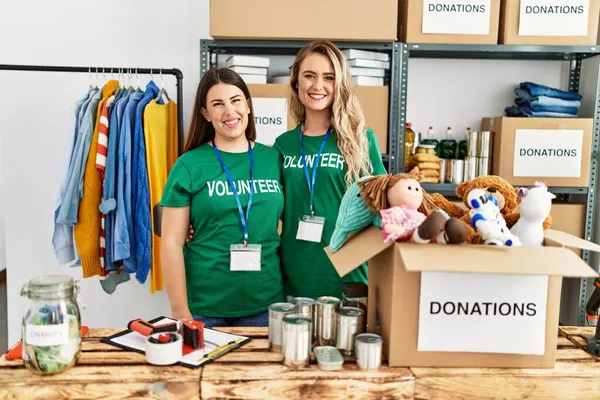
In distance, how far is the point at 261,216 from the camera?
175 cm

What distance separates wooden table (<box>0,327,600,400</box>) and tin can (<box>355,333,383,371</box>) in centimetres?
2

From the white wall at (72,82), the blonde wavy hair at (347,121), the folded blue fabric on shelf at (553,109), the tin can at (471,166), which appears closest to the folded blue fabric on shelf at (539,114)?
the folded blue fabric on shelf at (553,109)

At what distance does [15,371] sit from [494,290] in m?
0.99

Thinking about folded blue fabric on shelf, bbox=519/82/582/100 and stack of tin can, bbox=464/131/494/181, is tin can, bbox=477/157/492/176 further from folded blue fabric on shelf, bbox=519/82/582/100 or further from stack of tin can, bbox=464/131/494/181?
folded blue fabric on shelf, bbox=519/82/582/100

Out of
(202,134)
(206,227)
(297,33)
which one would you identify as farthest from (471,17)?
(206,227)

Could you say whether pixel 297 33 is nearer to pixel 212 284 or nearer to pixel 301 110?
pixel 301 110

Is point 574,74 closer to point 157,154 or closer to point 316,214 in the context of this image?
point 316,214

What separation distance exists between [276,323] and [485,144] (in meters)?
2.00

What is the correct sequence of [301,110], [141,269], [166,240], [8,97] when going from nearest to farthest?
[166,240]
[301,110]
[141,269]
[8,97]

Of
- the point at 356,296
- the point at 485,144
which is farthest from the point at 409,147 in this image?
the point at 356,296

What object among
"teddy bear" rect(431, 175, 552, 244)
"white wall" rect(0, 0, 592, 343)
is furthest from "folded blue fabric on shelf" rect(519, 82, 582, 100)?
"teddy bear" rect(431, 175, 552, 244)

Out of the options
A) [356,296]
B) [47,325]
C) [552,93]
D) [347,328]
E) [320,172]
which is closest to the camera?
[47,325]

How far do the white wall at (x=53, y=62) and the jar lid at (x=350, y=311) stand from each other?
2.16m

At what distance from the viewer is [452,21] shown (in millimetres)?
2611
